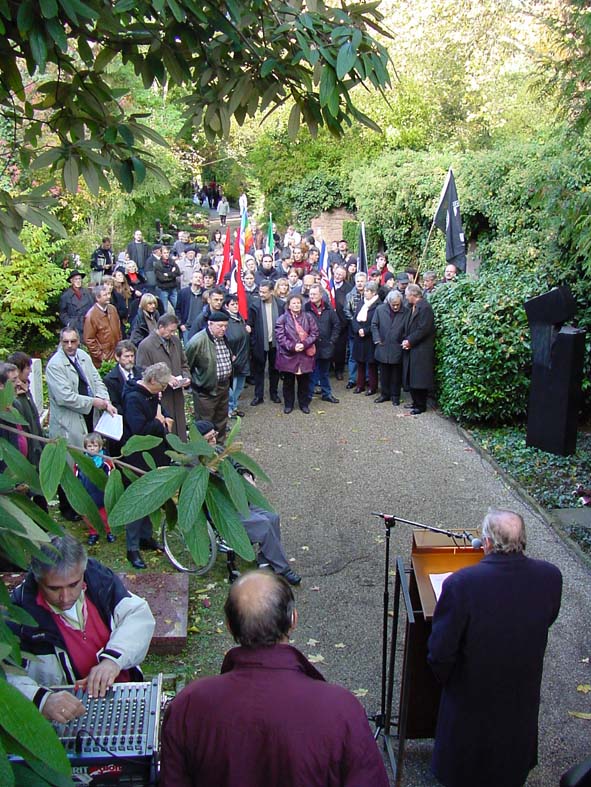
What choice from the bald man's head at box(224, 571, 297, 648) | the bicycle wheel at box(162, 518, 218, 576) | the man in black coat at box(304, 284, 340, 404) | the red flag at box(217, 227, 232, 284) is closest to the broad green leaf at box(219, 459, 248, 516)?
the bald man's head at box(224, 571, 297, 648)

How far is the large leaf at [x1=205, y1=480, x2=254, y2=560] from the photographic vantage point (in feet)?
7.04

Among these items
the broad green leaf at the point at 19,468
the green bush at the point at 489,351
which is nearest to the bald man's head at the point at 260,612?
the broad green leaf at the point at 19,468

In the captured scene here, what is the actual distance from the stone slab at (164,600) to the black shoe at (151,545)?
544 millimetres

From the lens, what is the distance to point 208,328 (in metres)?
10.2

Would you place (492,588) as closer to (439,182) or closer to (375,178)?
(439,182)

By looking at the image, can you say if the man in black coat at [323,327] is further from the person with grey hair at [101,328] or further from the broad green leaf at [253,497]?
the broad green leaf at [253,497]

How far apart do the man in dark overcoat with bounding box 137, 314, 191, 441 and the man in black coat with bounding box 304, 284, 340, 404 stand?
3460mm

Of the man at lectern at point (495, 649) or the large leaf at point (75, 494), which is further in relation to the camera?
the man at lectern at point (495, 649)

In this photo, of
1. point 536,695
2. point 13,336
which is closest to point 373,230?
point 13,336

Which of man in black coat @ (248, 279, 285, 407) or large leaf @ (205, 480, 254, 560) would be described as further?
man in black coat @ (248, 279, 285, 407)

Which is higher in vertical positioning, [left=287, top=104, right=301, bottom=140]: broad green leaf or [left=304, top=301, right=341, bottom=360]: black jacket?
[left=287, top=104, right=301, bottom=140]: broad green leaf

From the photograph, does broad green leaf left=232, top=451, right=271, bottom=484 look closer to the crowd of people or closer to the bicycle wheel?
the crowd of people

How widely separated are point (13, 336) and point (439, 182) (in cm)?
1082

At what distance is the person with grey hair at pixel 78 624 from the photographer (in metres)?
3.12
